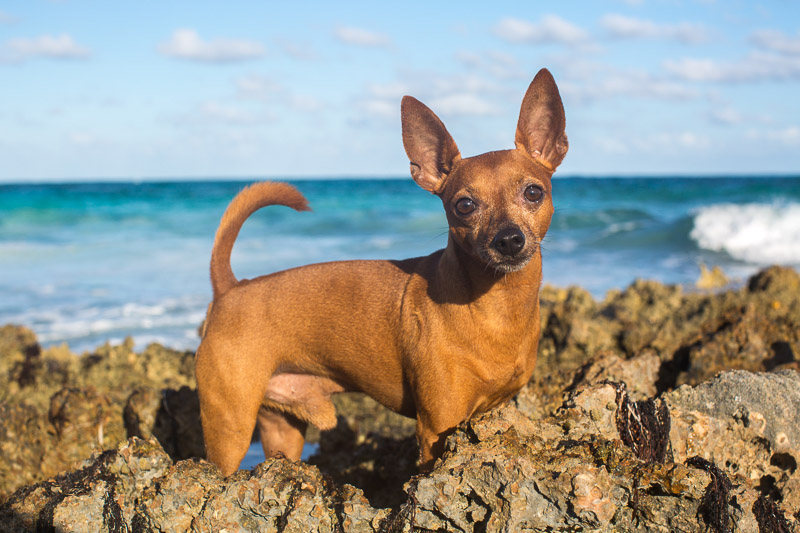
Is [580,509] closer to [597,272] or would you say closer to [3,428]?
[3,428]

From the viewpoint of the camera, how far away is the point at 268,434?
437 cm

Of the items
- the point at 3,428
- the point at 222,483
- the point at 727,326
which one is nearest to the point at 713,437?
the point at 727,326

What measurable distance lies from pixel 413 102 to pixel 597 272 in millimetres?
11370

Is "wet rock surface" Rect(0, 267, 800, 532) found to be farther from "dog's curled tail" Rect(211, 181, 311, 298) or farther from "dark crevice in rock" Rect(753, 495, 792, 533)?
"dog's curled tail" Rect(211, 181, 311, 298)

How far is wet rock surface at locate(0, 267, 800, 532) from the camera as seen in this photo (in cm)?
271

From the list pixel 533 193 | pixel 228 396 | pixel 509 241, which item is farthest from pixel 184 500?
pixel 533 193

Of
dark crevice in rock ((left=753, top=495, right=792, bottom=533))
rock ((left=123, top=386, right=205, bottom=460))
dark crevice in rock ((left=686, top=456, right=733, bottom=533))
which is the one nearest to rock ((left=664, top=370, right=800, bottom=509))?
dark crevice in rock ((left=753, top=495, right=792, bottom=533))

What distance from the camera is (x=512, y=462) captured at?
270 cm

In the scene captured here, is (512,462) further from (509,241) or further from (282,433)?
(282,433)

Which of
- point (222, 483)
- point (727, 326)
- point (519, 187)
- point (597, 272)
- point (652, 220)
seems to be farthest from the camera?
point (652, 220)

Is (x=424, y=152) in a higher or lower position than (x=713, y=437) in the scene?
higher

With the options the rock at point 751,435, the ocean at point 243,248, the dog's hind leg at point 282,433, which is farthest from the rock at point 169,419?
the rock at point 751,435

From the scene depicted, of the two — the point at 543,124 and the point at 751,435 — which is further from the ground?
the point at 543,124

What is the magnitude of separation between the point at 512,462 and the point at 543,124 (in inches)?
67.2
